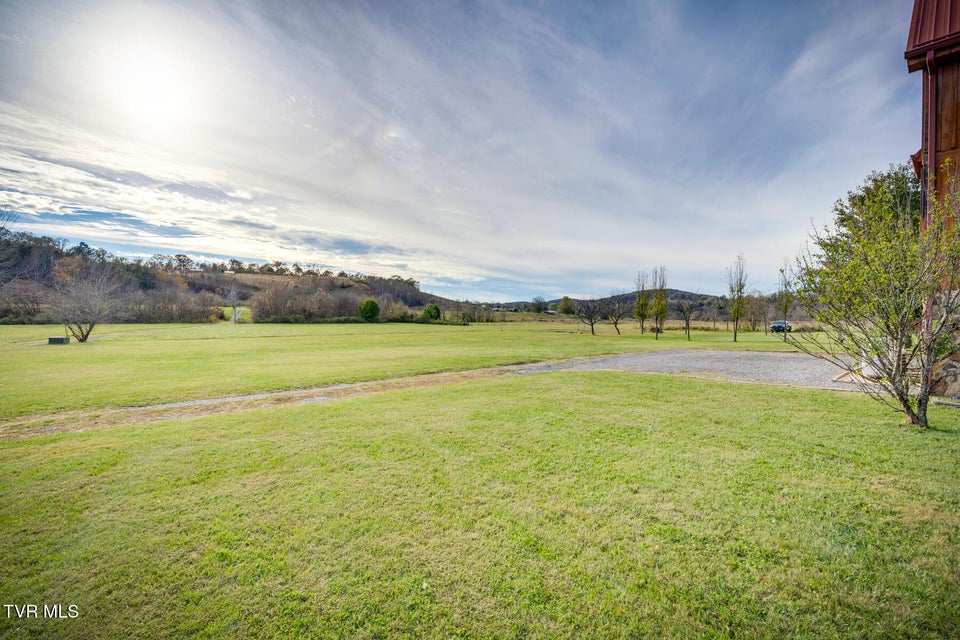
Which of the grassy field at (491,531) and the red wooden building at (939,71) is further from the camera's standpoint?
the red wooden building at (939,71)

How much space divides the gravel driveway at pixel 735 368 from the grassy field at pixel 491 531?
5.61 metres

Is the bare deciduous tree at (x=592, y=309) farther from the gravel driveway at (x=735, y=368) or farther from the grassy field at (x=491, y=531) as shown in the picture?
the grassy field at (x=491, y=531)

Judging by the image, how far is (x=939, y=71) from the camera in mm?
9773

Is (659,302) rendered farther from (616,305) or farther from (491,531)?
(491,531)

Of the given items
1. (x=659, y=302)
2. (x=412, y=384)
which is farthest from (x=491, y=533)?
(x=659, y=302)

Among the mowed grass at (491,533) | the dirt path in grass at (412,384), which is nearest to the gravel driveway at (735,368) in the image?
the dirt path in grass at (412,384)

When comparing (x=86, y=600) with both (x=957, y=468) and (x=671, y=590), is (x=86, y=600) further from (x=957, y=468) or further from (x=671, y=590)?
(x=957, y=468)

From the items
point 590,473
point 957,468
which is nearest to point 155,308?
point 590,473

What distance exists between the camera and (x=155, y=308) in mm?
55656

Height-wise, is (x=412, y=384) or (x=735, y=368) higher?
(x=735, y=368)

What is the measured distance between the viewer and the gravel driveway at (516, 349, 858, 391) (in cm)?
1242

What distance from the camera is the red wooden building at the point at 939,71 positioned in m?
9.49

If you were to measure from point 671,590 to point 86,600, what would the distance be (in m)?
4.87

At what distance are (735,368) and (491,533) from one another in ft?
54.6
